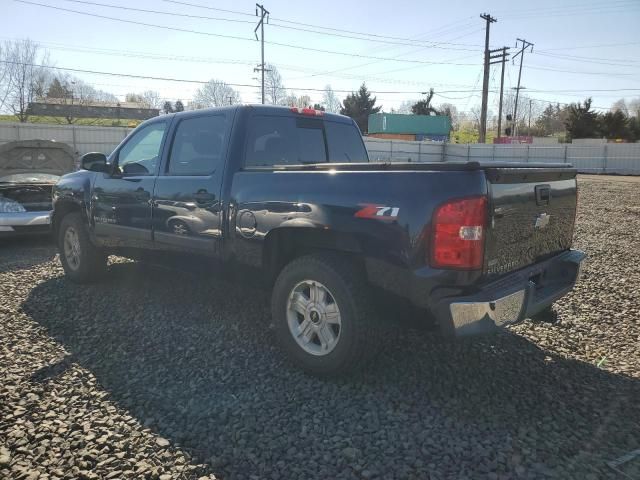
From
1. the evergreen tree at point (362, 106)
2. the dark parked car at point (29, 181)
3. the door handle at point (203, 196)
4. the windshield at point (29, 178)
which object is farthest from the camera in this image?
the evergreen tree at point (362, 106)

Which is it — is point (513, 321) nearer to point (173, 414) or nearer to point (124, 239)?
point (173, 414)

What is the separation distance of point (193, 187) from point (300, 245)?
3.78 ft

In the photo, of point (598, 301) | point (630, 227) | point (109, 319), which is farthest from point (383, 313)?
point (630, 227)

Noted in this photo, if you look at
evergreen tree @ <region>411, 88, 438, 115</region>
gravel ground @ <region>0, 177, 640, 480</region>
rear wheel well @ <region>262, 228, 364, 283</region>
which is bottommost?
gravel ground @ <region>0, 177, 640, 480</region>

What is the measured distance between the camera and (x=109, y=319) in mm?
4574

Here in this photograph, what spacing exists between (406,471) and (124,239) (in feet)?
12.1

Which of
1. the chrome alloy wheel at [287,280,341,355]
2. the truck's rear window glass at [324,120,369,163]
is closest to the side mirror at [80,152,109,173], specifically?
the truck's rear window glass at [324,120,369,163]

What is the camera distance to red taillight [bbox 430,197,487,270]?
2.72 m

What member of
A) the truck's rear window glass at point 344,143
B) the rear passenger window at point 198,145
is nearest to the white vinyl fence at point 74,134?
the rear passenger window at point 198,145

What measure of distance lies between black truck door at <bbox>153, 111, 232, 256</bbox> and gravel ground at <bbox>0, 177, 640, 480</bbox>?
82 centimetres

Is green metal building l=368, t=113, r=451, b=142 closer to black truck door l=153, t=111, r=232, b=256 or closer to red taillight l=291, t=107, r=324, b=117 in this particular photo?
red taillight l=291, t=107, r=324, b=117

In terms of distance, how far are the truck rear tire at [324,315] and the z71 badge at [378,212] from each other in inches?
16.3

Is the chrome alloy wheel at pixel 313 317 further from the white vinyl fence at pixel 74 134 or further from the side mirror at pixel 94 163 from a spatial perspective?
the white vinyl fence at pixel 74 134

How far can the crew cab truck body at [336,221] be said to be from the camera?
2785 mm
